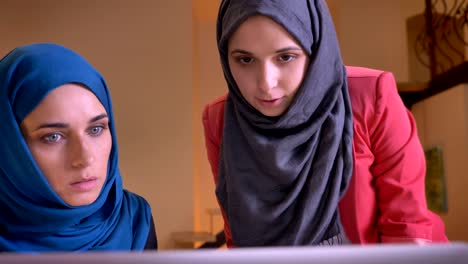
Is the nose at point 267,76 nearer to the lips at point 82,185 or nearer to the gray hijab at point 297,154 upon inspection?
the gray hijab at point 297,154

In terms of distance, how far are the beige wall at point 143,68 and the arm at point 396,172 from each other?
239 cm

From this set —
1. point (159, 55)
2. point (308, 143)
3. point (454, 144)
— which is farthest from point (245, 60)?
point (159, 55)

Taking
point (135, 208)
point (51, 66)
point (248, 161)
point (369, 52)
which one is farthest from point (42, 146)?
point (369, 52)

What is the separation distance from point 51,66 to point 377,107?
61cm

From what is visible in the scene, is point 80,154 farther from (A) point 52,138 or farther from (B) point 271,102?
(B) point 271,102

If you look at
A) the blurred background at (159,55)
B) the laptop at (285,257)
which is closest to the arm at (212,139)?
the laptop at (285,257)

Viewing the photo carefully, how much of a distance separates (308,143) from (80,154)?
0.41 meters

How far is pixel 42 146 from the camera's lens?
0.83m

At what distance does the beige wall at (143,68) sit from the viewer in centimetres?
321

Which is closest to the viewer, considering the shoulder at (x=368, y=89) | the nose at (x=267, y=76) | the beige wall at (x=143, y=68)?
the nose at (x=267, y=76)

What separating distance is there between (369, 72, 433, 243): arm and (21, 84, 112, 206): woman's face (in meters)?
0.52

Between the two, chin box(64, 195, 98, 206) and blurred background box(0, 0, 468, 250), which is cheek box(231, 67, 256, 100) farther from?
blurred background box(0, 0, 468, 250)

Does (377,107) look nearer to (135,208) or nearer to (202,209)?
(135,208)

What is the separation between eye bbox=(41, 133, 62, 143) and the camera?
2.72ft
